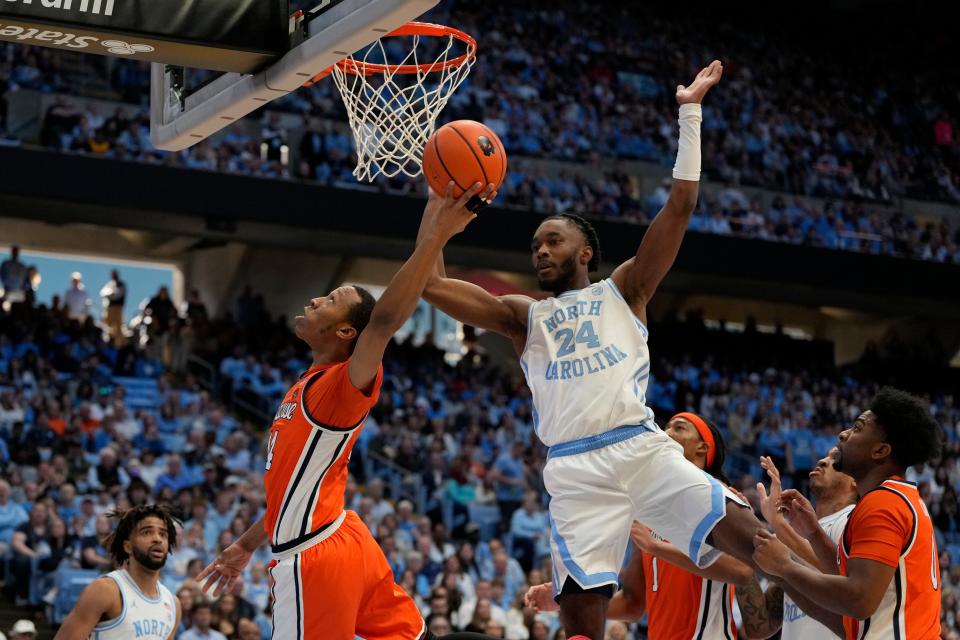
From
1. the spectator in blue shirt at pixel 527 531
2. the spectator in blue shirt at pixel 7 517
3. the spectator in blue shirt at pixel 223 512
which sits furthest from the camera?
the spectator in blue shirt at pixel 527 531

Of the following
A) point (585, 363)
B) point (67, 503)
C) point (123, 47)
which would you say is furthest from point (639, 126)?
point (585, 363)

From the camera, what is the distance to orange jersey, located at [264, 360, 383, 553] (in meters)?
5.29

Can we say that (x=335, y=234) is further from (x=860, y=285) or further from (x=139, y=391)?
(x=860, y=285)

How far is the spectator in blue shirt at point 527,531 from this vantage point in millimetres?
15422

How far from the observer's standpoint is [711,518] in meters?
5.09

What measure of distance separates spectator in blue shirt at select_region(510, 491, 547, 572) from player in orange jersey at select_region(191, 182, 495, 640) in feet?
33.1

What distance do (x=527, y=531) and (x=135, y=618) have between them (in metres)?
9.09

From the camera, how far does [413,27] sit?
6.86 m

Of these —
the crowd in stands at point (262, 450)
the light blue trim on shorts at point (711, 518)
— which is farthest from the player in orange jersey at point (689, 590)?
the crowd in stands at point (262, 450)

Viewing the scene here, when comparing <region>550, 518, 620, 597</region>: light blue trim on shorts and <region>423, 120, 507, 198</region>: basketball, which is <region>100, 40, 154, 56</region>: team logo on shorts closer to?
<region>423, 120, 507, 198</region>: basketball

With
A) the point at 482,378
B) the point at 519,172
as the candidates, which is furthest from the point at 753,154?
the point at 482,378

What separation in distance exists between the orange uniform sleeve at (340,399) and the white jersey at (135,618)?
2.24 meters

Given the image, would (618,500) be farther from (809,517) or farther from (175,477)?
(175,477)

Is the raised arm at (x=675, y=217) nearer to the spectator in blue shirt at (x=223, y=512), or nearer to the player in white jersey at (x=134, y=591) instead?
the player in white jersey at (x=134, y=591)
